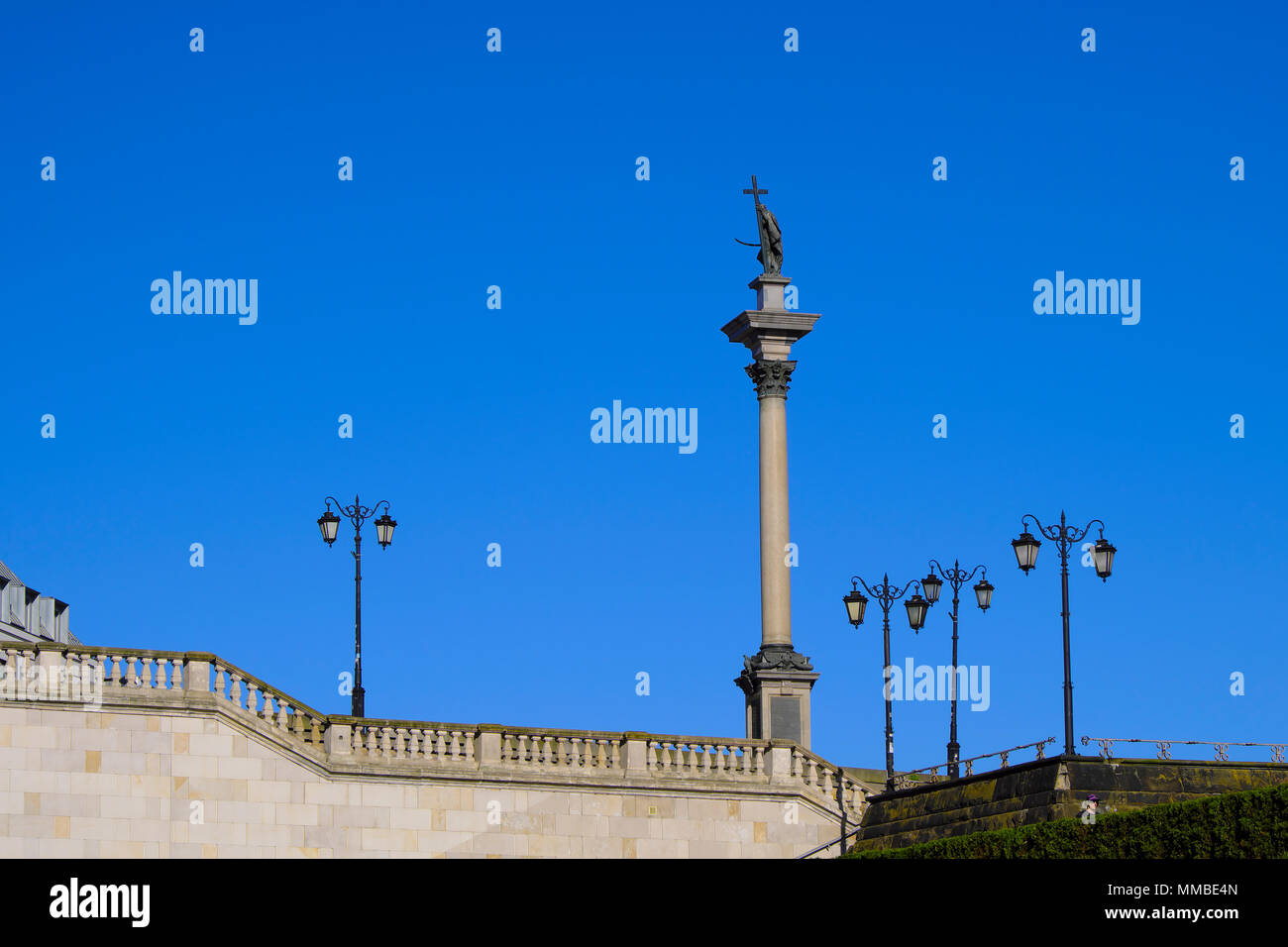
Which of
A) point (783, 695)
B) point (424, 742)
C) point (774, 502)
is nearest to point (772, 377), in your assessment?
point (774, 502)

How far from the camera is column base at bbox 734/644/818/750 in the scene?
4819 centimetres

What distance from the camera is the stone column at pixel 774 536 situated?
158 feet

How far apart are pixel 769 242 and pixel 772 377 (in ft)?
11.2

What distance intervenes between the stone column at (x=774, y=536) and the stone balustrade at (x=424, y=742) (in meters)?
1.55

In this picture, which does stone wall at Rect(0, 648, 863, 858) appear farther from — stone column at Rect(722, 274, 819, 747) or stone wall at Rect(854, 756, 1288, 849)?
stone wall at Rect(854, 756, 1288, 849)

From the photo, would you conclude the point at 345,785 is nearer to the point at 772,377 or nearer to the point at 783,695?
the point at 783,695

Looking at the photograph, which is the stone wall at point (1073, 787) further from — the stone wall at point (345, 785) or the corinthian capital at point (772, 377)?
the corinthian capital at point (772, 377)

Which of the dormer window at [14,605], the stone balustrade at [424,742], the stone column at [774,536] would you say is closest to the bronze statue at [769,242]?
the stone column at [774,536]
